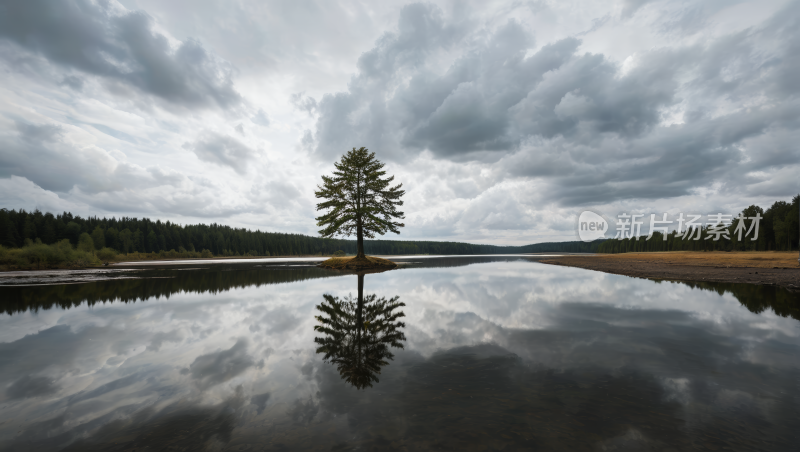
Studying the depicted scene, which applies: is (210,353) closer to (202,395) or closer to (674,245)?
(202,395)

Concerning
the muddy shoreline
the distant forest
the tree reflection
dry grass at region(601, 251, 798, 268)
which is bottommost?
dry grass at region(601, 251, 798, 268)

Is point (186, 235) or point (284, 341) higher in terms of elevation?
point (186, 235)

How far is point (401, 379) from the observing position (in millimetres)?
5820

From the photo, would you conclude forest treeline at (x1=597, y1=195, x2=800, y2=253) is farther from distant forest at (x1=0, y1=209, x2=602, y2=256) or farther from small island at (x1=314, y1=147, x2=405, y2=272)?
distant forest at (x1=0, y1=209, x2=602, y2=256)

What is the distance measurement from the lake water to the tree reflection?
0.24ft

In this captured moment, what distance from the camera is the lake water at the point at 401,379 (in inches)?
157

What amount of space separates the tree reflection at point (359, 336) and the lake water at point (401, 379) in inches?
2.9

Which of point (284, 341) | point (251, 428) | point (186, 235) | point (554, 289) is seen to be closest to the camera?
point (251, 428)

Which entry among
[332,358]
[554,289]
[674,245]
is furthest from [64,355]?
[674,245]

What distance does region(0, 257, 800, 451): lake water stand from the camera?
3.99 metres

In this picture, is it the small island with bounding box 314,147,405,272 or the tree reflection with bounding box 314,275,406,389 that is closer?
the tree reflection with bounding box 314,275,406,389

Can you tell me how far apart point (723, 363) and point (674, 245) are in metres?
173

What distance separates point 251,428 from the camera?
13.7 feet

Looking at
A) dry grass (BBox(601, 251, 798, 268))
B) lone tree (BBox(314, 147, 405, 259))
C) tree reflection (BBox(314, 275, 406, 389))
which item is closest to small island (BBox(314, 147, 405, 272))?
lone tree (BBox(314, 147, 405, 259))
